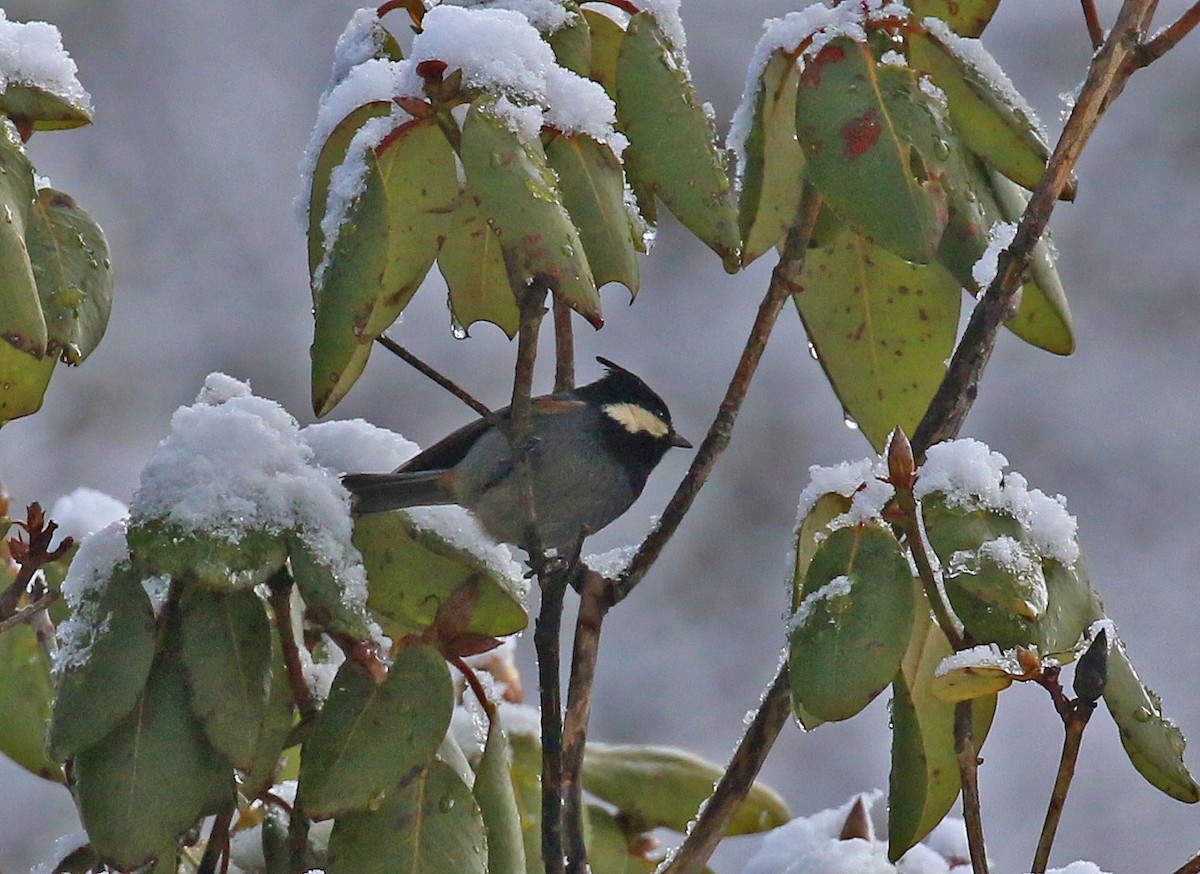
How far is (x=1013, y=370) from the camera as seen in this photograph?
5203 mm

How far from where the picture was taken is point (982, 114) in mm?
1213

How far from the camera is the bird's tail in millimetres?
1266

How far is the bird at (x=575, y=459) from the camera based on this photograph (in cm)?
196

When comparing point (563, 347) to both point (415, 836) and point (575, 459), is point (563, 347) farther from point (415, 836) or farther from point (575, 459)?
point (575, 459)

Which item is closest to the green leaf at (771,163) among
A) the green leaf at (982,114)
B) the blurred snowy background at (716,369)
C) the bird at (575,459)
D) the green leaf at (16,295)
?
the green leaf at (982,114)

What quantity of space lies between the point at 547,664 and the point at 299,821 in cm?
29

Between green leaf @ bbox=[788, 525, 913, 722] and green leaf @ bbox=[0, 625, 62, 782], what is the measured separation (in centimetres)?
87

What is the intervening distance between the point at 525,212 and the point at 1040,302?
53 cm

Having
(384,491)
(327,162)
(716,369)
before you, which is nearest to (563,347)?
(384,491)

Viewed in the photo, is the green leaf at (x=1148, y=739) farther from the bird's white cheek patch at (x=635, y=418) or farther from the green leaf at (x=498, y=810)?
the bird's white cheek patch at (x=635, y=418)

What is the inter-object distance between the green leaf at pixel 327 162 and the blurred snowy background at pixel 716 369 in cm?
314

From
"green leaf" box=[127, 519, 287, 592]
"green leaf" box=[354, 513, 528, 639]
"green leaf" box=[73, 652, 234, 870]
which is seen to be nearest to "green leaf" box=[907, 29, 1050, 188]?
"green leaf" box=[354, 513, 528, 639]

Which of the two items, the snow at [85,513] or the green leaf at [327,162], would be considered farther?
the snow at [85,513]

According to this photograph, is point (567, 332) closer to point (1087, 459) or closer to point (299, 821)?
point (299, 821)
